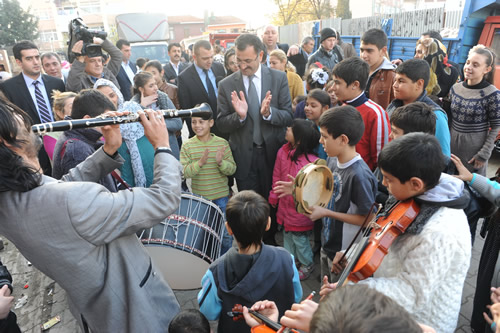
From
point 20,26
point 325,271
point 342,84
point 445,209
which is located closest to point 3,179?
point 445,209

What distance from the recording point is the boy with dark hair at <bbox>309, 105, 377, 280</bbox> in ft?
7.88

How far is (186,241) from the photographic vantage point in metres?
2.55

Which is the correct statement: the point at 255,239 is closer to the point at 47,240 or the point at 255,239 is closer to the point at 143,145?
the point at 47,240

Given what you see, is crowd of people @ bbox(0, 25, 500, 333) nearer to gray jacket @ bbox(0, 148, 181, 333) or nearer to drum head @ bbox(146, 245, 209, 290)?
gray jacket @ bbox(0, 148, 181, 333)

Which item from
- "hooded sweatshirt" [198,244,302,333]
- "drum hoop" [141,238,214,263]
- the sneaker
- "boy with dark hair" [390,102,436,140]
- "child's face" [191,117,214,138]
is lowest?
the sneaker

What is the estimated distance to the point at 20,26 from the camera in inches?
1259

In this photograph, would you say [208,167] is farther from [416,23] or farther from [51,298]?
[416,23]

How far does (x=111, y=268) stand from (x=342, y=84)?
2.64 meters

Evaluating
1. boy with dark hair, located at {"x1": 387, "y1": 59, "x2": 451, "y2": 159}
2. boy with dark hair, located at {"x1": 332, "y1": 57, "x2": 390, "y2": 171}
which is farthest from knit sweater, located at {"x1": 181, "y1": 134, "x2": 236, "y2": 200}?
boy with dark hair, located at {"x1": 387, "y1": 59, "x2": 451, "y2": 159}

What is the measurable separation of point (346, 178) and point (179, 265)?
154cm

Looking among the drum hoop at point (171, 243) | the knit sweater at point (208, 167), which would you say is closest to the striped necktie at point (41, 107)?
the knit sweater at point (208, 167)

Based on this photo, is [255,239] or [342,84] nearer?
[255,239]

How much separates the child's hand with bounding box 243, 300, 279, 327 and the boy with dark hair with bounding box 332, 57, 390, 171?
1.96 meters

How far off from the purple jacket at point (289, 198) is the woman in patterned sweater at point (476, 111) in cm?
211
